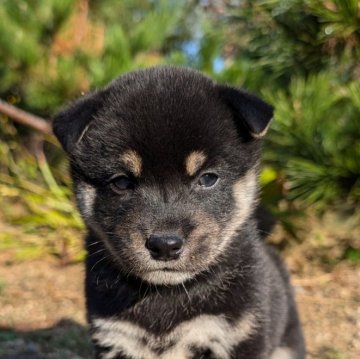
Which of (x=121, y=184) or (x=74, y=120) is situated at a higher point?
(x=74, y=120)

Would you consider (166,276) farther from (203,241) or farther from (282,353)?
(282,353)

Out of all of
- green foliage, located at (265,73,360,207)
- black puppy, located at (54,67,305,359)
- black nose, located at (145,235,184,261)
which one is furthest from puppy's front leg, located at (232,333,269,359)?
green foliage, located at (265,73,360,207)

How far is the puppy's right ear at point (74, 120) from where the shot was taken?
8.89 feet

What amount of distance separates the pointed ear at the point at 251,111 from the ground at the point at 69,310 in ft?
6.62

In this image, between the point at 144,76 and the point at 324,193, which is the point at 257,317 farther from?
the point at 324,193

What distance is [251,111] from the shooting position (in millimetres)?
2746

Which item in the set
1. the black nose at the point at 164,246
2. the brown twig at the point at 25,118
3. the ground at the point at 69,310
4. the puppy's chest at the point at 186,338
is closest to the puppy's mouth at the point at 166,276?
the black nose at the point at 164,246

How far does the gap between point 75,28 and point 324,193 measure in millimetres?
3164

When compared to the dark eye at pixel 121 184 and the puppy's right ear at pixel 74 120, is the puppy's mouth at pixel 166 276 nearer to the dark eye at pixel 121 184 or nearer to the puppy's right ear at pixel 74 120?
the dark eye at pixel 121 184

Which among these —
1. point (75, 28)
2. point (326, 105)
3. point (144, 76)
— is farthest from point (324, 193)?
point (75, 28)

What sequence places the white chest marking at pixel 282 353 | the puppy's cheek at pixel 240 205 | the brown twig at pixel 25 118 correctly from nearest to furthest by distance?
the puppy's cheek at pixel 240 205 < the white chest marking at pixel 282 353 < the brown twig at pixel 25 118

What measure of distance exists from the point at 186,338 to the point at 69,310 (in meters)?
2.53

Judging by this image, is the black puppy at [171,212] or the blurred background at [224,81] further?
the blurred background at [224,81]

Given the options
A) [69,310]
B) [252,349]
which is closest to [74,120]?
[252,349]
